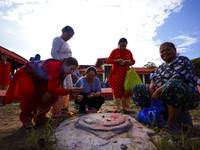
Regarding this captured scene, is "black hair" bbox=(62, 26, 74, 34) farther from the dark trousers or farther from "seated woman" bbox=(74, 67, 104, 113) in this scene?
the dark trousers

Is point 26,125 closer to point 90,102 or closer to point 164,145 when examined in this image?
point 90,102

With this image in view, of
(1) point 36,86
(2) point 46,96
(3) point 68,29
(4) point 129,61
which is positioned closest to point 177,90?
(4) point 129,61

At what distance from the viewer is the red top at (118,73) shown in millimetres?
2811

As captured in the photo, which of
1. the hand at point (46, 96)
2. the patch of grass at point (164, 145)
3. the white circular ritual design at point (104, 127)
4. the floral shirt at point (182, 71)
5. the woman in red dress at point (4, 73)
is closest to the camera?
the patch of grass at point (164, 145)

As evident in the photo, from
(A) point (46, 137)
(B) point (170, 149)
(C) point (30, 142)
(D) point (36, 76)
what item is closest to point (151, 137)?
(B) point (170, 149)

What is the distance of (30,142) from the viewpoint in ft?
4.08

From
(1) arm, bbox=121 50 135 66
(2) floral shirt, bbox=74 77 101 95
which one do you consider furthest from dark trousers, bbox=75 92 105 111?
(1) arm, bbox=121 50 135 66

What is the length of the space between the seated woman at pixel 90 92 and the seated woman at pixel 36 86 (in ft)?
2.07

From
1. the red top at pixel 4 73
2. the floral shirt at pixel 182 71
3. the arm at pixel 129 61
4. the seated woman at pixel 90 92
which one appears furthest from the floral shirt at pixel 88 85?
the red top at pixel 4 73

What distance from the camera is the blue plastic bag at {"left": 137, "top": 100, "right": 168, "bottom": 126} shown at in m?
1.75

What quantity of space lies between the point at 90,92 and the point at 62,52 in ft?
3.40

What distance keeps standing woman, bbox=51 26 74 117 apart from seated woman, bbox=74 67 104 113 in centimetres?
29

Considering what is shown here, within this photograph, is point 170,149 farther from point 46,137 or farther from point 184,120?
point 46,137

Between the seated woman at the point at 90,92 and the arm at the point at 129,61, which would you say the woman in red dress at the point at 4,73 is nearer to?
the seated woman at the point at 90,92
